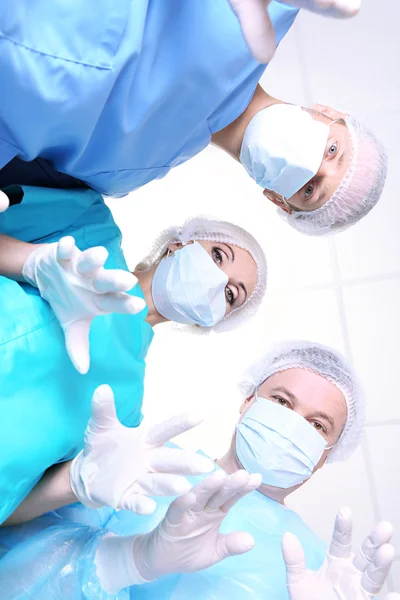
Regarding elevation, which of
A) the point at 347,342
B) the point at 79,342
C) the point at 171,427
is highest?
the point at 79,342

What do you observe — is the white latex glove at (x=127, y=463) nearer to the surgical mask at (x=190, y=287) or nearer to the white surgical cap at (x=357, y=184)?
the surgical mask at (x=190, y=287)

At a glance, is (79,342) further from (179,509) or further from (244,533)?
(244,533)

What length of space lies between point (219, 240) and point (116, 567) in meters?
0.93

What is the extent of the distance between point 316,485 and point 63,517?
4.13 ft

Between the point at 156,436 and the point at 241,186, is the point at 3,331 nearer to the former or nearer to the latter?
the point at 156,436

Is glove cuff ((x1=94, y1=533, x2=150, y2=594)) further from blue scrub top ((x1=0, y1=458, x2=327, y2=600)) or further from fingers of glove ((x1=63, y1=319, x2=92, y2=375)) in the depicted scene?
fingers of glove ((x1=63, y1=319, x2=92, y2=375))

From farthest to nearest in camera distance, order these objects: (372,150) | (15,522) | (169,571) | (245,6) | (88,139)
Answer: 1. (372,150)
2. (15,522)
3. (169,571)
4. (88,139)
5. (245,6)

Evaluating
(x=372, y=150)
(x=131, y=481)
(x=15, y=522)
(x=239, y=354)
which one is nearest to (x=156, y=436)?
(x=131, y=481)

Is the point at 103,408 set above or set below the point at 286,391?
above

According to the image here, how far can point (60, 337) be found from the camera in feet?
4.37

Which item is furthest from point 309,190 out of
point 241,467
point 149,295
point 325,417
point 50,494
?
point 50,494

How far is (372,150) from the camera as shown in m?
1.78

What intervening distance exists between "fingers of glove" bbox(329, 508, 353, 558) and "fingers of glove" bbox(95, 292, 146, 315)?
25.7 inches

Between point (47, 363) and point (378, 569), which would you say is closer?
point (47, 363)
